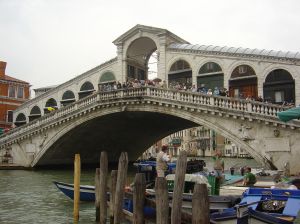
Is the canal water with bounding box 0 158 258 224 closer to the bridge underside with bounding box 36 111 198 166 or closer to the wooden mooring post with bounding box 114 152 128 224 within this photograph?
the wooden mooring post with bounding box 114 152 128 224

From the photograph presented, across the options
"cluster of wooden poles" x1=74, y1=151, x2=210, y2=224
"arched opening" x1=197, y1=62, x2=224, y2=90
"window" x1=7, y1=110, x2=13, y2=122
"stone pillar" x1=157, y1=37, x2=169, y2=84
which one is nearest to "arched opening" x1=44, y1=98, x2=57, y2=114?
"window" x1=7, y1=110, x2=13, y2=122

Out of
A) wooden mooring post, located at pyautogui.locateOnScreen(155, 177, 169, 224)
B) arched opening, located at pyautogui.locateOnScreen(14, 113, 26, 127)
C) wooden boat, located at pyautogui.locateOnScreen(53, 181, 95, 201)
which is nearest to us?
wooden mooring post, located at pyautogui.locateOnScreen(155, 177, 169, 224)

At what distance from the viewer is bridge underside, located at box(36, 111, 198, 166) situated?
21.1 m

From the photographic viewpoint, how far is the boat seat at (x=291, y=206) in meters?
6.63

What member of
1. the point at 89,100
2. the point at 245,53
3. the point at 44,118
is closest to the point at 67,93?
the point at 44,118

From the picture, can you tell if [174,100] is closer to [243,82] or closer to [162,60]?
[243,82]

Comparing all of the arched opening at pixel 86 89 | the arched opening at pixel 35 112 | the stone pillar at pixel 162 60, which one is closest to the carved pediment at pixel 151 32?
the stone pillar at pixel 162 60

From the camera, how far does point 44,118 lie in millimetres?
21781

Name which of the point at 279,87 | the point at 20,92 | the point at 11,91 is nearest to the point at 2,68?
the point at 11,91

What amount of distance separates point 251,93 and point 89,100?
7.39 m

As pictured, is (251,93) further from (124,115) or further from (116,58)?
(116,58)

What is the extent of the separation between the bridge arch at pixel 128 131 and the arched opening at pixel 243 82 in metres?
2.42

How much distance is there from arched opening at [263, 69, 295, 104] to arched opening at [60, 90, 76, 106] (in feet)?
37.2

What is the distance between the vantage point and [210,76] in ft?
65.0
